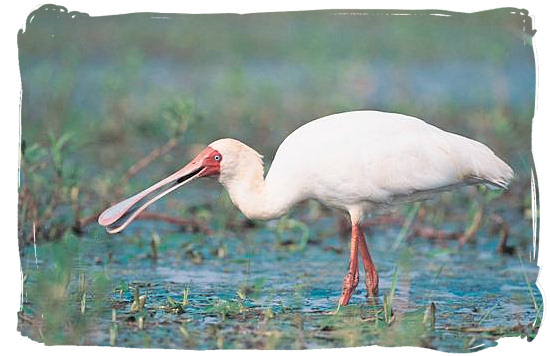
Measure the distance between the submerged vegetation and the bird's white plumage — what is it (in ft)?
0.31

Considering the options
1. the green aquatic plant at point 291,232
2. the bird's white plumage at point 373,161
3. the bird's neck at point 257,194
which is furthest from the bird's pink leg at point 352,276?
the green aquatic plant at point 291,232

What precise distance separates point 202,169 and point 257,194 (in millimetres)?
203

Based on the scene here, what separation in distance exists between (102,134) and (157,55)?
1.06 ft

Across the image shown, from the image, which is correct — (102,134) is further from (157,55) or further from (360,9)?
(360,9)

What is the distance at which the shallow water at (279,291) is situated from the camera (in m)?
5.28

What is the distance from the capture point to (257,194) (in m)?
5.66

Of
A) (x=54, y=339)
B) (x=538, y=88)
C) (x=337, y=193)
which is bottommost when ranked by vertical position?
(x=54, y=339)

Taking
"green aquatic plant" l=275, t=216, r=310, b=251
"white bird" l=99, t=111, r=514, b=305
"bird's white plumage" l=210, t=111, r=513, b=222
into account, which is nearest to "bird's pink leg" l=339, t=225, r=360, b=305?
"white bird" l=99, t=111, r=514, b=305

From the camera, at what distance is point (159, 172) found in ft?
19.8

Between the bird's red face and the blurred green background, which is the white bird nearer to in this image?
the bird's red face

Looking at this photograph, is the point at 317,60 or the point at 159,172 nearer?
the point at 317,60

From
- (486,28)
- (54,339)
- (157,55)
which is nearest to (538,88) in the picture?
(486,28)

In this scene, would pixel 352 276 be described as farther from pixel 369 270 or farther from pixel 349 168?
pixel 349 168

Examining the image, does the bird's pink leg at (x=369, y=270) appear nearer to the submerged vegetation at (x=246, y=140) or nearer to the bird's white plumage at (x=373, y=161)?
the submerged vegetation at (x=246, y=140)
